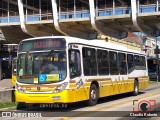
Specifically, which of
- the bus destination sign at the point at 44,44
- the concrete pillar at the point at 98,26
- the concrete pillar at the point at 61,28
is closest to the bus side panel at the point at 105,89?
the bus destination sign at the point at 44,44

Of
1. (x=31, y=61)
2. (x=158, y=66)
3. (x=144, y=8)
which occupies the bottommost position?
(x=158, y=66)

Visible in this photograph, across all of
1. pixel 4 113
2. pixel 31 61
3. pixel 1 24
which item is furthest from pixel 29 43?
pixel 1 24

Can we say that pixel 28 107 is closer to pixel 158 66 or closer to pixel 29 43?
pixel 29 43

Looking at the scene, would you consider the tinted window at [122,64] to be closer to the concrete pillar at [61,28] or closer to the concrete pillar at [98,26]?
the concrete pillar at [98,26]

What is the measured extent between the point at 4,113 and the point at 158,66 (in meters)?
43.9

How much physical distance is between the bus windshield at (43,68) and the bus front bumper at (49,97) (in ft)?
1.60

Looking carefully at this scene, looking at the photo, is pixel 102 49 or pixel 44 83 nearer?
pixel 44 83

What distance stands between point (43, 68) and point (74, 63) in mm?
1222

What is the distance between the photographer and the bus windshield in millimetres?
13656

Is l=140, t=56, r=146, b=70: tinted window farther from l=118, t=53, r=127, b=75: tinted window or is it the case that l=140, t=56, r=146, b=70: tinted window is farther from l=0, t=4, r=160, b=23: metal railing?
l=0, t=4, r=160, b=23: metal railing

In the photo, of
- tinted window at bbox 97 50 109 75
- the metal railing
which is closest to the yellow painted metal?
tinted window at bbox 97 50 109 75

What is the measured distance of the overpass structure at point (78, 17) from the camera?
4706cm

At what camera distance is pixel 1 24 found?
52.8m

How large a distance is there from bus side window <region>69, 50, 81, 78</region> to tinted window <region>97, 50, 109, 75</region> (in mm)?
1947
